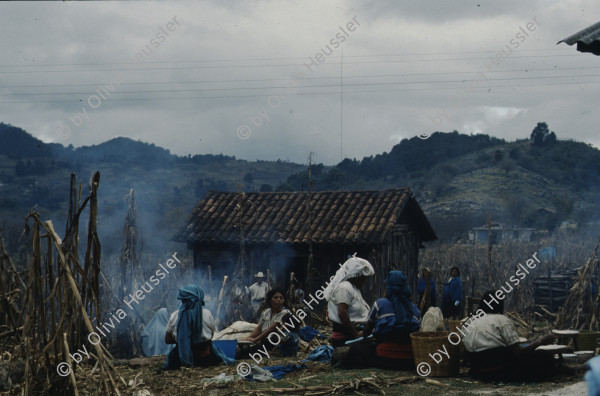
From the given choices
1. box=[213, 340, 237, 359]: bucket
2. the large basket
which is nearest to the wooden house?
box=[213, 340, 237, 359]: bucket

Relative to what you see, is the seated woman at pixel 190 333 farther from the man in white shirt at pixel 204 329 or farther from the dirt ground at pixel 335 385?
the dirt ground at pixel 335 385

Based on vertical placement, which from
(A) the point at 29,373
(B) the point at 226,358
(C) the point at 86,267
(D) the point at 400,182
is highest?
(D) the point at 400,182

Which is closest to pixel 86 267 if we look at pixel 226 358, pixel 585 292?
pixel 226 358

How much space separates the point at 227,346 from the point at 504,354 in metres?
4.21

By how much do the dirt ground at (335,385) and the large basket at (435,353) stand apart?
0.43 feet

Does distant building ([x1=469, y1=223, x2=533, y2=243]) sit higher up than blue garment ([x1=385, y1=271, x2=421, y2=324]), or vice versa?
distant building ([x1=469, y1=223, x2=533, y2=243])

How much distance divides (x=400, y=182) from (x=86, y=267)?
63525mm

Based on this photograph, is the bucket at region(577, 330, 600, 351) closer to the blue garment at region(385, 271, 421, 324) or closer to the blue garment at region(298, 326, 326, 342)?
the blue garment at region(385, 271, 421, 324)

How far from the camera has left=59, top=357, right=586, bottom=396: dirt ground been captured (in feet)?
22.5

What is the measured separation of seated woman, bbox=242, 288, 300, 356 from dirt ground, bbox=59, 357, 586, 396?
5.24 feet

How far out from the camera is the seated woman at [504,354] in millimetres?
7359

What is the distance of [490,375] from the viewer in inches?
292

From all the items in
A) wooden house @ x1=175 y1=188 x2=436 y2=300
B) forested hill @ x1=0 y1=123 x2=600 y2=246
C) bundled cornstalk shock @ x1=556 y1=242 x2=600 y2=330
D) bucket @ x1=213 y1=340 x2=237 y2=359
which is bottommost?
bucket @ x1=213 y1=340 x2=237 y2=359

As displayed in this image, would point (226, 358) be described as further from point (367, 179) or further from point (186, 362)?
point (367, 179)
